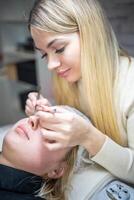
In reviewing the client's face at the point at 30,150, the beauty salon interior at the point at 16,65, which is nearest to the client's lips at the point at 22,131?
the client's face at the point at 30,150

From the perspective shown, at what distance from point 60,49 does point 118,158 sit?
39cm

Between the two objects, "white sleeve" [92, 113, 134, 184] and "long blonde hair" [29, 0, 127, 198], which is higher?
"long blonde hair" [29, 0, 127, 198]

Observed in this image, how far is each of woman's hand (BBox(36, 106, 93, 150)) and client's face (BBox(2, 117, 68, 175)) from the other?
0.09 m

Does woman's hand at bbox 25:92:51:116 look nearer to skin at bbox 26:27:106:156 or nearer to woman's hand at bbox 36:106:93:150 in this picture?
skin at bbox 26:27:106:156

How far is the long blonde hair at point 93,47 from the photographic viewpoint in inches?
39.4

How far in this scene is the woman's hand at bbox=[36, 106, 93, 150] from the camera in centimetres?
88

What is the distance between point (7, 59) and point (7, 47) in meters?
0.11

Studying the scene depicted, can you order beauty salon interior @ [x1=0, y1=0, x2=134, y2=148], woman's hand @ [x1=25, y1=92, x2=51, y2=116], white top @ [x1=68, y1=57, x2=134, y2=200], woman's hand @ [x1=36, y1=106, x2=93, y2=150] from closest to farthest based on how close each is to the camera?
woman's hand @ [x1=36, y1=106, x2=93, y2=150], white top @ [x1=68, y1=57, x2=134, y2=200], woman's hand @ [x1=25, y1=92, x2=51, y2=116], beauty salon interior @ [x1=0, y1=0, x2=134, y2=148]

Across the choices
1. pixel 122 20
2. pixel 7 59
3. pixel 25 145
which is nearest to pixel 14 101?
pixel 7 59

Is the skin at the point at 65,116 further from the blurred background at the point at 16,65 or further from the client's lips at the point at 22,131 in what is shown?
the blurred background at the point at 16,65

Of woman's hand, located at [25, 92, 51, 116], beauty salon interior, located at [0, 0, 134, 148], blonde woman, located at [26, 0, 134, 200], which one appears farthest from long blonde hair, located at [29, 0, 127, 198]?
beauty salon interior, located at [0, 0, 134, 148]

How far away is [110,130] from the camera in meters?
1.07

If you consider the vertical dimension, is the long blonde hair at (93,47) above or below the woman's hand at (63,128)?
above

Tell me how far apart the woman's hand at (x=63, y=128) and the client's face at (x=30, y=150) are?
0.30ft
